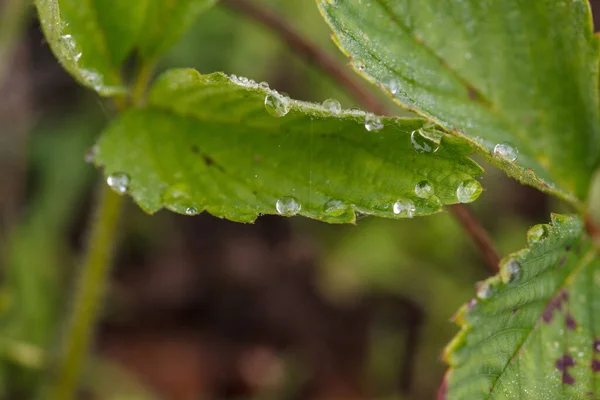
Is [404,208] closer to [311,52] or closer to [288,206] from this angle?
[288,206]

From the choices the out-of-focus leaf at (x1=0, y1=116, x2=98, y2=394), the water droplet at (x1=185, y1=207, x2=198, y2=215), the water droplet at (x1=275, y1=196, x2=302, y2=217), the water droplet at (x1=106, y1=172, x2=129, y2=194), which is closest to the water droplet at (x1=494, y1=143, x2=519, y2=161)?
the water droplet at (x1=275, y1=196, x2=302, y2=217)

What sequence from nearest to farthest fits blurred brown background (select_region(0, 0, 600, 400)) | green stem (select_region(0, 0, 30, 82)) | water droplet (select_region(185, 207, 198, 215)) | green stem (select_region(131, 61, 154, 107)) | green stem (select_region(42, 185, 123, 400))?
1. water droplet (select_region(185, 207, 198, 215))
2. green stem (select_region(131, 61, 154, 107))
3. green stem (select_region(42, 185, 123, 400))
4. green stem (select_region(0, 0, 30, 82))
5. blurred brown background (select_region(0, 0, 600, 400))

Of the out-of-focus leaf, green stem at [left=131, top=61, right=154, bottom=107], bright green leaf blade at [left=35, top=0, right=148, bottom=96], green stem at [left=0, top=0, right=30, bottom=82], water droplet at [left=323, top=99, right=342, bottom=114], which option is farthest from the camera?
green stem at [left=0, top=0, right=30, bottom=82]

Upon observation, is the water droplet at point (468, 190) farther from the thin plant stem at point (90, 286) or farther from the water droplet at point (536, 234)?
the thin plant stem at point (90, 286)

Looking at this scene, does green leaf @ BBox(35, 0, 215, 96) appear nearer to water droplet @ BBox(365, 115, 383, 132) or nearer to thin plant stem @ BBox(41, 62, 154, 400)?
thin plant stem @ BBox(41, 62, 154, 400)

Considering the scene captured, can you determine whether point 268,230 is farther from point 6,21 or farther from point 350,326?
point 6,21

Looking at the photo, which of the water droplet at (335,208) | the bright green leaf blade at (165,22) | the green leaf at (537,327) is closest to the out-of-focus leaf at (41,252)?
the bright green leaf blade at (165,22)
